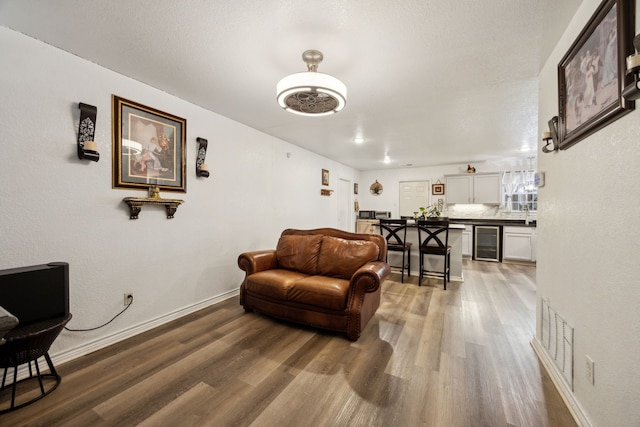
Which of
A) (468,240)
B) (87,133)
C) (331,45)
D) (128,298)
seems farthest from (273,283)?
(468,240)

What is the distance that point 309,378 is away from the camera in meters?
1.78

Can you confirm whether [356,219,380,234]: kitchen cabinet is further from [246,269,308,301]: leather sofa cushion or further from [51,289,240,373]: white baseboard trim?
[51,289,240,373]: white baseboard trim

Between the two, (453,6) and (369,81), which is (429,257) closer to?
(369,81)

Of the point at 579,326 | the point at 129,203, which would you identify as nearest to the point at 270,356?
the point at 129,203

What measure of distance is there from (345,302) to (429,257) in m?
2.66

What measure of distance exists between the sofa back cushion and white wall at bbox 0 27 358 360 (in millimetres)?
1325

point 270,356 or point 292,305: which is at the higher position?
point 292,305

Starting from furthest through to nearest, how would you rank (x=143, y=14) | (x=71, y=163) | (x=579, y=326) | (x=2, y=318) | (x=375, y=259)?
(x=375, y=259) → (x=71, y=163) → (x=143, y=14) → (x=579, y=326) → (x=2, y=318)

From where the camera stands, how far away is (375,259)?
112 inches

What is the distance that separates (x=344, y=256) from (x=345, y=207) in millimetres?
4223

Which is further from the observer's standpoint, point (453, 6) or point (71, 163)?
point (71, 163)

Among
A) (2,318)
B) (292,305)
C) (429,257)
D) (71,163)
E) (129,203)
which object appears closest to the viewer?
(2,318)

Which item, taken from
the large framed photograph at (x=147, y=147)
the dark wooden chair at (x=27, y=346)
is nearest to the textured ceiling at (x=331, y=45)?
the large framed photograph at (x=147, y=147)

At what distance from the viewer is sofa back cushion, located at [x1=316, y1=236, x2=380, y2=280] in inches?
109
